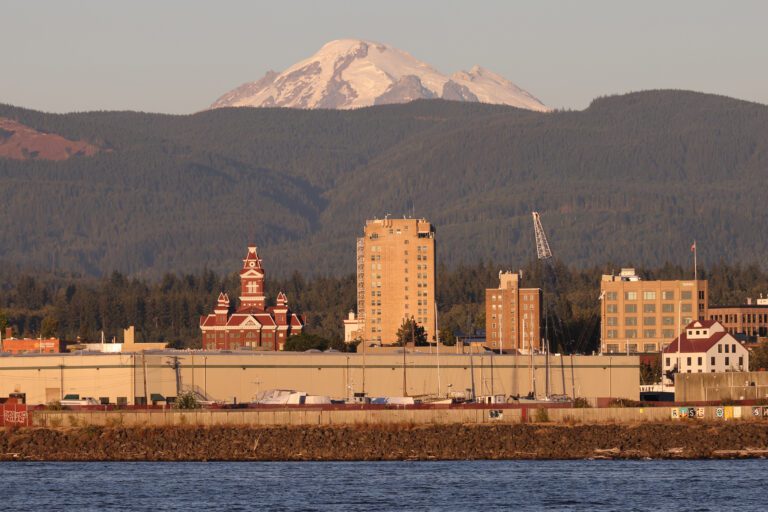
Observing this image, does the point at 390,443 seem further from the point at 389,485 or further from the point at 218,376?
the point at 218,376

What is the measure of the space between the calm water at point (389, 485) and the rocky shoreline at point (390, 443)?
402 centimetres

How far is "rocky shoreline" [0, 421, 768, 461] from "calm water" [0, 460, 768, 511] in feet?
13.2

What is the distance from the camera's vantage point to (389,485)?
11706 centimetres

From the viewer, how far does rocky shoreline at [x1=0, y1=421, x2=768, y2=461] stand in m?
138

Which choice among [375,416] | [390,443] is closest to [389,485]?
[390,443]

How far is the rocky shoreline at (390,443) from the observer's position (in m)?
138

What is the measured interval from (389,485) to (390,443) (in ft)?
76.9

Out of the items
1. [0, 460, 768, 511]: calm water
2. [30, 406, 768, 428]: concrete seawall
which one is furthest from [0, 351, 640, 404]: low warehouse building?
[0, 460, 768, 511]: calm water

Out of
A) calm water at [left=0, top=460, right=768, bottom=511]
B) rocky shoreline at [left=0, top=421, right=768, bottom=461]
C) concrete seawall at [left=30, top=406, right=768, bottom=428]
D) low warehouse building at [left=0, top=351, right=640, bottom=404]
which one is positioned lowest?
calm water at [left=0, top=460, right=768, bottom=511]

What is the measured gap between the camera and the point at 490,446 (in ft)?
458

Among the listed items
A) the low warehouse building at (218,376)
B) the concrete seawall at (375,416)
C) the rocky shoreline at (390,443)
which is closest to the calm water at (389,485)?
the rocky shoreline at (390,443)

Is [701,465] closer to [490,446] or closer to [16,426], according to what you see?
[490,446]

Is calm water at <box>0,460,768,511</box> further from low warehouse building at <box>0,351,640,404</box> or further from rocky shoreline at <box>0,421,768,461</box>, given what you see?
low warehouse building at <box>0,351,640,404</box>

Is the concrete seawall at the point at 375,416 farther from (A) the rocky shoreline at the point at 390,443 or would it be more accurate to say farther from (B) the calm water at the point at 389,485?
(B) the calm water at the point at 389,485
